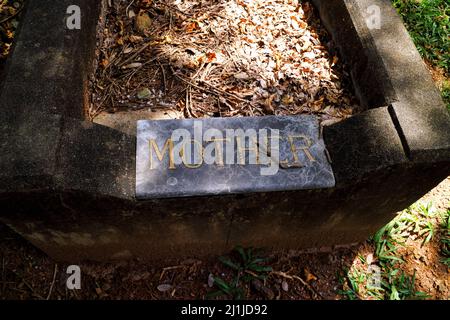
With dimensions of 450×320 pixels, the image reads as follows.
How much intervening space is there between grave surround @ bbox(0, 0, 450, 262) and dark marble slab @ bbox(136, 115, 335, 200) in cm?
4

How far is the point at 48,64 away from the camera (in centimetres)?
202

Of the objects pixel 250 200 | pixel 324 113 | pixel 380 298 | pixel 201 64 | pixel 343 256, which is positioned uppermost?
pixel 201 64

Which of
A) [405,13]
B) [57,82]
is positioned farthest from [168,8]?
[405,13]

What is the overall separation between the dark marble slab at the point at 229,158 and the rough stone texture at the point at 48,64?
1.66 feet

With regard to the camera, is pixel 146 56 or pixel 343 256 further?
pixel 146 56

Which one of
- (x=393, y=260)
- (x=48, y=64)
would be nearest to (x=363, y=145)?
(x=393, y=260)

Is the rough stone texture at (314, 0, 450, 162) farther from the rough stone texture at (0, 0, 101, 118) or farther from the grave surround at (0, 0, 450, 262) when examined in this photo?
the rough stone texture at (0, 0, 101, 118)

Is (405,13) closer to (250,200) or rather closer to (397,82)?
(397,82)

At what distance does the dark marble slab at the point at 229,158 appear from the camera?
5.82ft

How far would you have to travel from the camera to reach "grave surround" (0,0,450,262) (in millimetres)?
1720

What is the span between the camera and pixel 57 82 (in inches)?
77.2

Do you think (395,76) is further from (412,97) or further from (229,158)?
(229,158)

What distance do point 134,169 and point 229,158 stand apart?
49 cm
